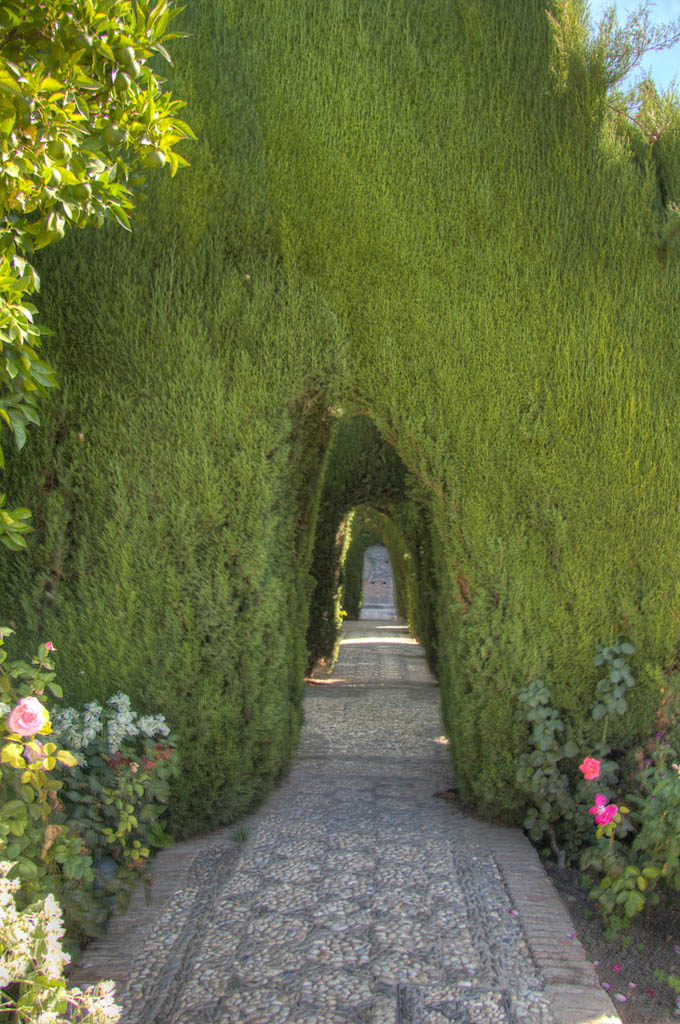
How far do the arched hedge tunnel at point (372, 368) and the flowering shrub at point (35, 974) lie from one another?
192 centimetres

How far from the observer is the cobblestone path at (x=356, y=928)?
274 cm

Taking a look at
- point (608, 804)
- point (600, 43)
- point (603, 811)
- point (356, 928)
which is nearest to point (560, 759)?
point (608, 804)

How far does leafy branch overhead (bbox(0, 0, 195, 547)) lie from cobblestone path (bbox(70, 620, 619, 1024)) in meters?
1.84

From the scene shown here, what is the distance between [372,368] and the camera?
441cm

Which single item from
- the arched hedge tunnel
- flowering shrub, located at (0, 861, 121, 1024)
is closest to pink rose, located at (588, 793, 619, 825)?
the arched hedge tunnel

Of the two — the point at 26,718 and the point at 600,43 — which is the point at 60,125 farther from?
the point at 600,43

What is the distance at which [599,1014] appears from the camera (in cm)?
269

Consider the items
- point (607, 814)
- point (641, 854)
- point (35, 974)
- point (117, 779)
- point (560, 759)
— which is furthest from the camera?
point (560, 759)

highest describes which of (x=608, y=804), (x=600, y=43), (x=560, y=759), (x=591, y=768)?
(x=600, y=43)

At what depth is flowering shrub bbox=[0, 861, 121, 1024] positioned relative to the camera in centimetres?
211

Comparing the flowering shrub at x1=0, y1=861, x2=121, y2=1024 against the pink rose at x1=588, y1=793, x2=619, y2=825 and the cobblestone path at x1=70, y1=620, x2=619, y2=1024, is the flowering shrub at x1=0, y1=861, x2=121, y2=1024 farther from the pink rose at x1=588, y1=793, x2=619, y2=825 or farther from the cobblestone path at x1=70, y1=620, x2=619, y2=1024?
the pink rose at x1=588, y1=793, x2=619, y2=825

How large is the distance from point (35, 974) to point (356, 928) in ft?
4.95

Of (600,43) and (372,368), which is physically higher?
(600,43)

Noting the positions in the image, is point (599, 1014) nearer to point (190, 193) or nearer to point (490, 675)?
point (490, 675)
